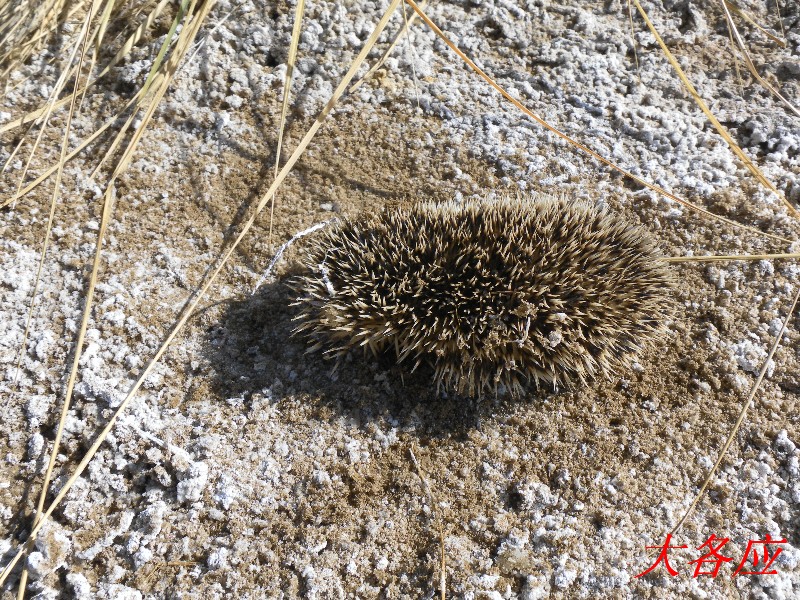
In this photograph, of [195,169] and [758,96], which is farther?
[758,96]

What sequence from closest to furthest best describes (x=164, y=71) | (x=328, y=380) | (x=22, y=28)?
1. (x=328, y=380)
2. (x=164, y=71)
3. (x=22, y=28)

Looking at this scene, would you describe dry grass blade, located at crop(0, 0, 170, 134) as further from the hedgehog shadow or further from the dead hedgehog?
the dead hedgehog

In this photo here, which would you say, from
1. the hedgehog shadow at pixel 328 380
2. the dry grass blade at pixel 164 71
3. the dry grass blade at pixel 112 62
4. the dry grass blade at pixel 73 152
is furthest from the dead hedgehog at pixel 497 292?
the dry grass blade at pixel 112 62

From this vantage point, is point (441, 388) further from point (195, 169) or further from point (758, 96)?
point (758, 96)

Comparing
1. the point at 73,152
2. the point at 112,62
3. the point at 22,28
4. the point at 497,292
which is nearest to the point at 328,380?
the point at 497,292

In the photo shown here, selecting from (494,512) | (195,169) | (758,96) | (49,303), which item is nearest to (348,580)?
(494,512)

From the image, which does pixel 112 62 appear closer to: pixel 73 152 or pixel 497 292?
pixel 73 152

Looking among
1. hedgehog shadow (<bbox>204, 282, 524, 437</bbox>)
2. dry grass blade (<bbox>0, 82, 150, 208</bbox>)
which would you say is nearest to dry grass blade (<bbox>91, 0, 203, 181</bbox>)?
dry grass blade (<bbox>0, 82, 150, 208</bbox>)
